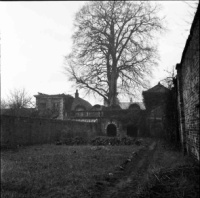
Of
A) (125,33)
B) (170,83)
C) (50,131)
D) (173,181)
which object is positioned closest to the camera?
(173,181)

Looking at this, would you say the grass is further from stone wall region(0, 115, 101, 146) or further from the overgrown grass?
stone wall region(0, 115, 101, 146)

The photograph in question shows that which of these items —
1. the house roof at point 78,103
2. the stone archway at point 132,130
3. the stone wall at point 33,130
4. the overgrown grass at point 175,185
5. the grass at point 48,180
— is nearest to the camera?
the overgrown grass at point 175,185

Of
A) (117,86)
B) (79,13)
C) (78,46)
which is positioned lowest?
(117,86)

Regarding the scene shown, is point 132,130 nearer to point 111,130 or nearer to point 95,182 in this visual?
point 111,130

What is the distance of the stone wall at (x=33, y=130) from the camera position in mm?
14727

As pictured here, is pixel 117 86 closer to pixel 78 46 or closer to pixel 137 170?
pixel 78 46

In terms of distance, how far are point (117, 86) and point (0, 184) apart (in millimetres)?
27833

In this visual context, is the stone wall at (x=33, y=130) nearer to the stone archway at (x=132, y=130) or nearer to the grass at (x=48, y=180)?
the grass at (x=48, y=180)

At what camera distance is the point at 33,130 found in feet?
58.3

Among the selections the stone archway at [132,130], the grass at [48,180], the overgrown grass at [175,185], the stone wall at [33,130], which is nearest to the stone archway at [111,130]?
the stone archway at [132,130]

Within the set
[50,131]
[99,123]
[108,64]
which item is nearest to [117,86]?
[108,64]

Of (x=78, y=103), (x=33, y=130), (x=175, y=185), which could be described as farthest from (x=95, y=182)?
(x=78, y=103)

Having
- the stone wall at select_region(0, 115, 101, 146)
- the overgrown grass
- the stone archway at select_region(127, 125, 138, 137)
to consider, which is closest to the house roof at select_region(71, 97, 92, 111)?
the stone archway at select_region(127, 125, 138, 137)

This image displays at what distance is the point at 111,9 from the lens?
1185 inches
